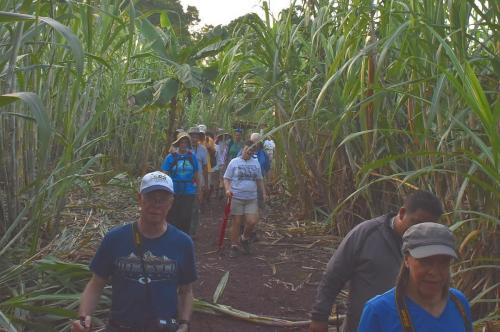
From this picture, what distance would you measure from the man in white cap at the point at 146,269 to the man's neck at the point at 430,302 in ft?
4.12

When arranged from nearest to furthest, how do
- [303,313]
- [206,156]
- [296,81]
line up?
[303,313] < [296,81] < [206,156]

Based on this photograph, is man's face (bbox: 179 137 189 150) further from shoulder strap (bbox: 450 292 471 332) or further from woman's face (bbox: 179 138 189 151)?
shoulder strap (bbox: 450 292 471 332)

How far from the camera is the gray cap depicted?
218 cm

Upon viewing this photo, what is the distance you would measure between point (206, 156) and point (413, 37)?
6936 millimetres

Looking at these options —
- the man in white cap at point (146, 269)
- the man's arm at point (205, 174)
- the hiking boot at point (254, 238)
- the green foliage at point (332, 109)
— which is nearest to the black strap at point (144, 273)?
the man in white cap at point (146, 269)

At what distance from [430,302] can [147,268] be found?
1336 millimetres

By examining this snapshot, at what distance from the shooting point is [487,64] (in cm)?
414

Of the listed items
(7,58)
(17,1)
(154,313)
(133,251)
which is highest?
(17,1)

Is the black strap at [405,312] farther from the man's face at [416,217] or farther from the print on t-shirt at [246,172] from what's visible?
the print on t-shirt at [246,172]

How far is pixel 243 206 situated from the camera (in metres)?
8.11

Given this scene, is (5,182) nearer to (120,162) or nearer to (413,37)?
(413,37)

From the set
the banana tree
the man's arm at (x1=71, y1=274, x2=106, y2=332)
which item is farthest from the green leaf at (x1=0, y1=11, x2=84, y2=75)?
the banana tree

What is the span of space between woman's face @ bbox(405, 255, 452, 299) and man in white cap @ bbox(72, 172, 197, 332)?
1296mm

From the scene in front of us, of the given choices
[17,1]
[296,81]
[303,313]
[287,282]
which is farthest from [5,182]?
[296,81]
